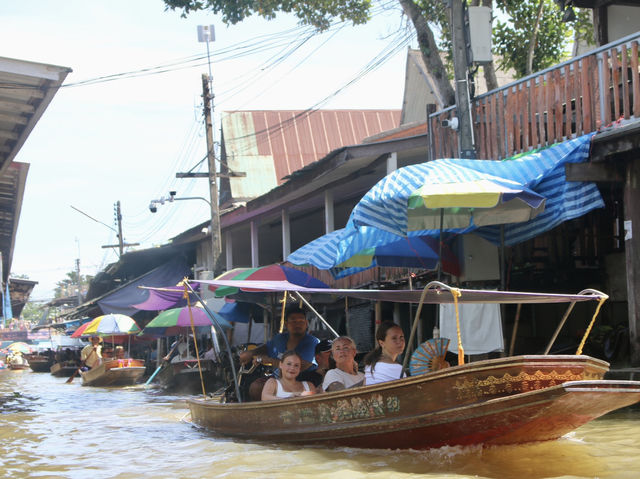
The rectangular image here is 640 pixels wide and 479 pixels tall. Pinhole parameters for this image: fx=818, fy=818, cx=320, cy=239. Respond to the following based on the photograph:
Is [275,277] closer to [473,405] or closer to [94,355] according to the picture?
[473,405]

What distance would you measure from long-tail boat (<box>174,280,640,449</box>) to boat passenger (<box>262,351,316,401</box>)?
1.98 feet

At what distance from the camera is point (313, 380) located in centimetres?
936

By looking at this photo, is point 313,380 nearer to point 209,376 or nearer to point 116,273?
point 209,376

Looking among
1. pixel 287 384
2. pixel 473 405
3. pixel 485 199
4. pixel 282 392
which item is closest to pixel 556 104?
pixel 485 199

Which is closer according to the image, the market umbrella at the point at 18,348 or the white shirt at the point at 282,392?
the white shirt at the point at 282,392

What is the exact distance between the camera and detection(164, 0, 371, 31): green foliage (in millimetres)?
14820

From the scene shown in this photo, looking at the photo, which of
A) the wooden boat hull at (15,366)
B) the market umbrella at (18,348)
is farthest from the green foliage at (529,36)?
the market umbrella at (18,348)

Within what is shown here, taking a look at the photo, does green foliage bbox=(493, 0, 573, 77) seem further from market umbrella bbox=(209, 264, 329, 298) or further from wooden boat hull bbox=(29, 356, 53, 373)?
wooden boat hull bbox=(29, 356, 53, 373)

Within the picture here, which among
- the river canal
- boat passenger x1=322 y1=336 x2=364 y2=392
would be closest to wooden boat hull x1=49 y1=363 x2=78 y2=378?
the river canal

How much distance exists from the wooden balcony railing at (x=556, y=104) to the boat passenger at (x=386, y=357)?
417 cm

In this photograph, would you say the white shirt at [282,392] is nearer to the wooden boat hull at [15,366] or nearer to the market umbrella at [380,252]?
the market umbrella at [380,252]

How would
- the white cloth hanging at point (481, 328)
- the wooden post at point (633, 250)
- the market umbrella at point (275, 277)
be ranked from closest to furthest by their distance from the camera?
the wooden post at point (633, 250) → the white cloth hanging at point (481, 328) → the market umbrella at point (275, 277)

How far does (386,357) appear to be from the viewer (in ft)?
26.8

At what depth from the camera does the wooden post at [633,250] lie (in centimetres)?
922
